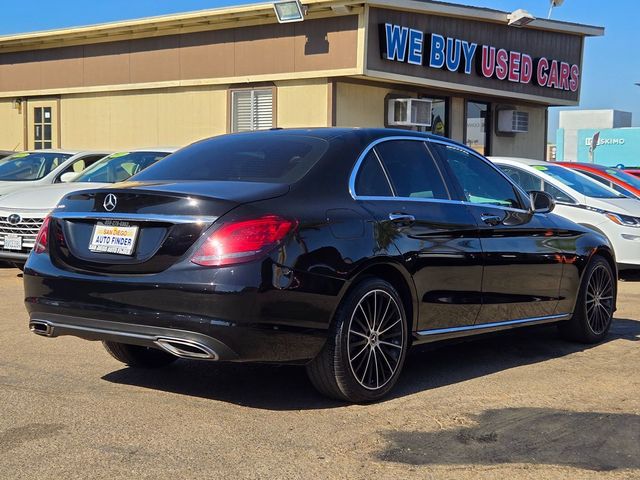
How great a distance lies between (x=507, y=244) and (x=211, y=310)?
254cm

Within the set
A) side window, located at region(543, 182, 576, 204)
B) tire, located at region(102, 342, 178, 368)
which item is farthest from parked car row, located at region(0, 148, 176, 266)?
side window, located at region(543, 182, 576, 204)

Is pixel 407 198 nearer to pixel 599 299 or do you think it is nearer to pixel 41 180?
pixel 599 299

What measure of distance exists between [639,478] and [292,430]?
1678mm

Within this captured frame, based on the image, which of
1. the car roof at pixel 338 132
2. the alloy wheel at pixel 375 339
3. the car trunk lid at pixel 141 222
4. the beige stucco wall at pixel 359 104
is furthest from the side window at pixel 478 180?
the beige stucco wall at pixel 359 104

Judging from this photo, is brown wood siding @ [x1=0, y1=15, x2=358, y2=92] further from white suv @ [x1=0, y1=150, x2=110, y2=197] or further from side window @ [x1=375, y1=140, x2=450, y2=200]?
side window @ [x1=375, y1=140, x2=450, y2=200]

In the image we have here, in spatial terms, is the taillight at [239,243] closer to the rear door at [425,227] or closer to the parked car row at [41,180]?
the rear door at [425,227]

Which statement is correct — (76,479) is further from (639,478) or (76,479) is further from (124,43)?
(124,43)

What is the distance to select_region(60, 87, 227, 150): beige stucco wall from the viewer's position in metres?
19.1

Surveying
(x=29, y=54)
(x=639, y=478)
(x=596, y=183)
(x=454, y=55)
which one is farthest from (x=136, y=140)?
(x=639, y=478)

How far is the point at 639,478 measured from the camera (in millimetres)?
3922

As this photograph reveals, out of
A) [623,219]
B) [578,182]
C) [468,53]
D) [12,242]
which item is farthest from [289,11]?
[12,242]

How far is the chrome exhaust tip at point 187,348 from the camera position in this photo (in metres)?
4.48

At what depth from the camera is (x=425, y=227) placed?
5.43 metres

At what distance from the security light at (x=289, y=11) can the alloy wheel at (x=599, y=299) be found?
409 inches
